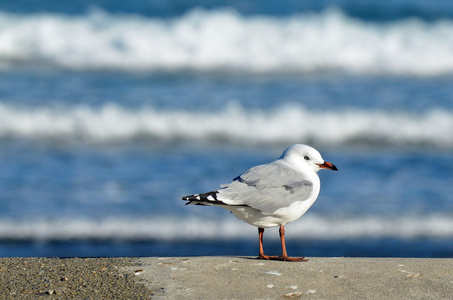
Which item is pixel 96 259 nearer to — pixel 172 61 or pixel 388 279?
pixel 388 279

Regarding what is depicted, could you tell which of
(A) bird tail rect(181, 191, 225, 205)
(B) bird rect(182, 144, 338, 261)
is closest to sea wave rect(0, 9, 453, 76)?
(B) bird rect(182, 144, 338, 261)

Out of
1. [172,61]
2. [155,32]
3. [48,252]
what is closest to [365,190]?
[48,252]

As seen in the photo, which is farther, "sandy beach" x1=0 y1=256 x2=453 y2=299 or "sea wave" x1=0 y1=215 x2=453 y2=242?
"sea wave" x1=0 y1=215 x2=453 y2=242

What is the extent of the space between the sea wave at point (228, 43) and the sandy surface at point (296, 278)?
7488 millimetres

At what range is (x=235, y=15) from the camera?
40.5 feet

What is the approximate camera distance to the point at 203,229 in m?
5.53

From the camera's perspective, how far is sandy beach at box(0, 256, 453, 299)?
124 inches

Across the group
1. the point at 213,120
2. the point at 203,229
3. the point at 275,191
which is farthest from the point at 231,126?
the point at 275,191

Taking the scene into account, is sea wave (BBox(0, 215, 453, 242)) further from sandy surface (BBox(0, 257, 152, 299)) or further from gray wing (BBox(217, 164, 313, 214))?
gray wing (BBox(217, 164, 313, 214))

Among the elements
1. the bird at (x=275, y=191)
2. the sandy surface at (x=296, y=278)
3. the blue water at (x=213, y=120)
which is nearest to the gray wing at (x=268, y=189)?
the bird at (x=275, y=191)

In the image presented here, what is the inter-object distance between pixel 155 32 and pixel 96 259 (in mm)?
8663

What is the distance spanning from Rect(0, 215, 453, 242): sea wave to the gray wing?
1.87 metres

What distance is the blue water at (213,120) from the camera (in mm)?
5469

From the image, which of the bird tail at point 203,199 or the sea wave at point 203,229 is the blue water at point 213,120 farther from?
the bird tail at point 203,199
